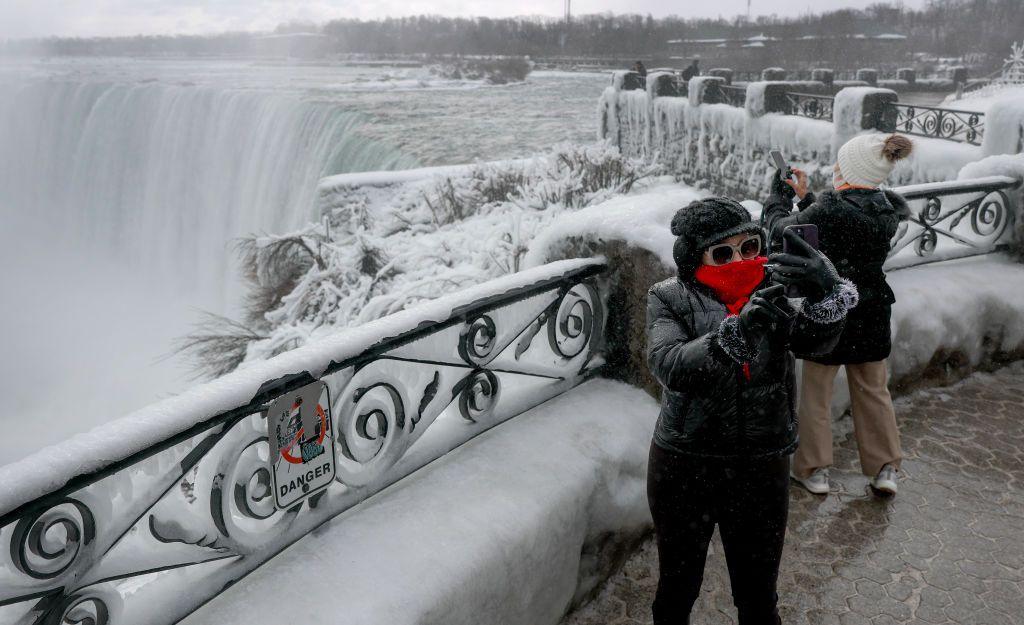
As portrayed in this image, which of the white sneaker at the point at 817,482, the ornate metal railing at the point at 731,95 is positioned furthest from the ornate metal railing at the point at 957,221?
the ornate metal railing at the point at 731,95

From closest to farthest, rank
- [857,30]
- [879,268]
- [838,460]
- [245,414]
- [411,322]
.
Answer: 1. [245,414]
2. [411,322]
3. [879,268]
4. [838,460]
5. [857,30]

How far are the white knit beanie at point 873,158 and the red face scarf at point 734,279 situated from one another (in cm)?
124

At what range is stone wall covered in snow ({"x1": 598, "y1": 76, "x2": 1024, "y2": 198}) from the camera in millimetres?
9906

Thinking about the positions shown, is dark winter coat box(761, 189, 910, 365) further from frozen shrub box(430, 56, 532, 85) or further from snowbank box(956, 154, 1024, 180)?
frozen shrub box(430, 56, 532, 85)

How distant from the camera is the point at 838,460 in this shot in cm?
352

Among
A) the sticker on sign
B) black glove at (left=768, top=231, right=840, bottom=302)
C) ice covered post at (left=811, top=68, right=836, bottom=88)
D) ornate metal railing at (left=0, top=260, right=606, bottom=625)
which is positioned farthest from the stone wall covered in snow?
the sticker on sign

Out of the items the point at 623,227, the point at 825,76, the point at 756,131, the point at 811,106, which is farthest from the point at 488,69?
the point at 623,227

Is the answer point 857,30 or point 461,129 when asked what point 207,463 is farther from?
point 857,30

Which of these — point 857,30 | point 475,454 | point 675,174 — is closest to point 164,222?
point 675,174

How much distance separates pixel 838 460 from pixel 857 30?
62.6m

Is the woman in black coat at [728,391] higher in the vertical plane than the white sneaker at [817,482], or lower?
higher

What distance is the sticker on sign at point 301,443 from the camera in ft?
6.64

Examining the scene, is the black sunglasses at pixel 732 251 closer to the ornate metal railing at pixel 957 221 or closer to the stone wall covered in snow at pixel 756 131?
the ornate metal railing at pixel 957 221

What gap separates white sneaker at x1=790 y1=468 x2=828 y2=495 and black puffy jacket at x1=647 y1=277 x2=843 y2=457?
4.82 feet
